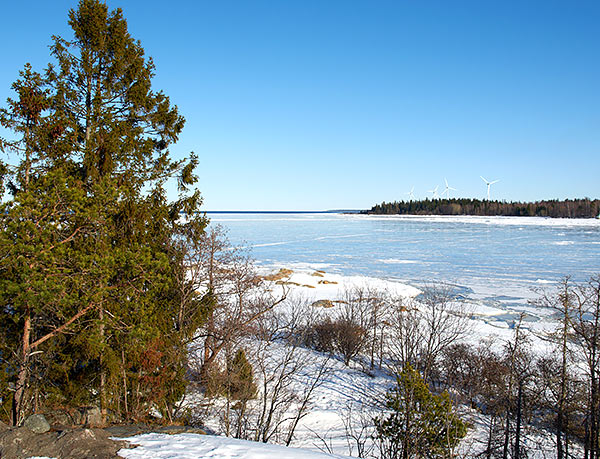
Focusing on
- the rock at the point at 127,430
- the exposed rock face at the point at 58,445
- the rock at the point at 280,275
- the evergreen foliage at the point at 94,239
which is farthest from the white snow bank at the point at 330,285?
the exposed rock face at the point at 58,445

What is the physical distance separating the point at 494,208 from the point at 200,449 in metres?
174

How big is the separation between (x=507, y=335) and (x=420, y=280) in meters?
10.9

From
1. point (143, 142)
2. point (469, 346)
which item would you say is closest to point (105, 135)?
point (143, 142)

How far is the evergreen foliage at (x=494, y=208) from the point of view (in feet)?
447

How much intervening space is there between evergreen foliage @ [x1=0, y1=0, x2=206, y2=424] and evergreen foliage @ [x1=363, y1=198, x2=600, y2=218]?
152034mm

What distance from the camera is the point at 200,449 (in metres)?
6.11

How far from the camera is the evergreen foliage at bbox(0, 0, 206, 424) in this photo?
7.02m

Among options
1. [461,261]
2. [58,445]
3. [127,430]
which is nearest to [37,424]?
[58,445]

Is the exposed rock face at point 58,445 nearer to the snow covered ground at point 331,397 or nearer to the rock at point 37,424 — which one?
the snow covered ground at point 331,397

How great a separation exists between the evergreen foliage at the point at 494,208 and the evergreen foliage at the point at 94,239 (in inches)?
5986

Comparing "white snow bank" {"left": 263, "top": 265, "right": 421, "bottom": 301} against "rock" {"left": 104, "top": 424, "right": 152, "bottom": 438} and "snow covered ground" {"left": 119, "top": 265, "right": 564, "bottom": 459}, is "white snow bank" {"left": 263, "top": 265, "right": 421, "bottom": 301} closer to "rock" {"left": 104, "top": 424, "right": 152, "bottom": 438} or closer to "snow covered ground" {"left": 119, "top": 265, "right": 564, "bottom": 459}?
"snow covered ground" {"left": 119, "top": 265, "right": 564, "bottom": 459}

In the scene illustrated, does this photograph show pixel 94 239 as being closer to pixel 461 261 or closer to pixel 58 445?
pixel 58 445

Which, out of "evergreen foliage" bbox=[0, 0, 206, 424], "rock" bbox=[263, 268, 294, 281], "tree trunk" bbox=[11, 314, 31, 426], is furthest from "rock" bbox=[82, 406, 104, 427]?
"rock" bbox=[263, 268, 294, 281]

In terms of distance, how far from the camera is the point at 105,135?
1070 centimetres
